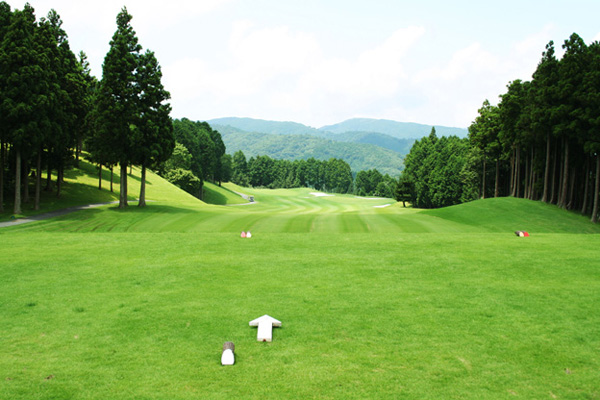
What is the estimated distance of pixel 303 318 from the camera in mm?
9438

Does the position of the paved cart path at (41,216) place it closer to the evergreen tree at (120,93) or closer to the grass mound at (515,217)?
the evergreen tree at (120,93)

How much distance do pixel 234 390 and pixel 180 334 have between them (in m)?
2.50

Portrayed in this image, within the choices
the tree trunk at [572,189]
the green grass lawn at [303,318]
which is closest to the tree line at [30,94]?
the green grass lawn at [303,318]

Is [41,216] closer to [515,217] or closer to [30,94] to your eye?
[30,94]

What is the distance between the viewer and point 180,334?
8.58m

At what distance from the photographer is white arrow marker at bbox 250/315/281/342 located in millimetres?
8281

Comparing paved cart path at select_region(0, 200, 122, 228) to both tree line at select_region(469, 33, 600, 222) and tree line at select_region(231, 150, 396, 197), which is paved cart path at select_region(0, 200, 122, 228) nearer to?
tree line at select_region(469, 33, 600, 222)

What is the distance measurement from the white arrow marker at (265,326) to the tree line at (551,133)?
35586 millimetres

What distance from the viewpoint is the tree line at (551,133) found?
3575cm

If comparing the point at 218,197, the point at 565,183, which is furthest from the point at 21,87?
the point at 218,197

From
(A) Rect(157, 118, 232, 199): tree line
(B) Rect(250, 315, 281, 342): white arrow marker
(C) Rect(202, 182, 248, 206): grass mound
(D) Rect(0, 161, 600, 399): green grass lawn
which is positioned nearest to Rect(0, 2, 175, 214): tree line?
(D) Rect(0, 161, 600, 399): green grass lawn

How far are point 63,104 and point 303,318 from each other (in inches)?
1414

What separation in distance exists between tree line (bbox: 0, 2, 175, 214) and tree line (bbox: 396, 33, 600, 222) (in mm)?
35300

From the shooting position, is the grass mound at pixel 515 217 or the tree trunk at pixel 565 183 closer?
the grass mound at pixel 515 217
